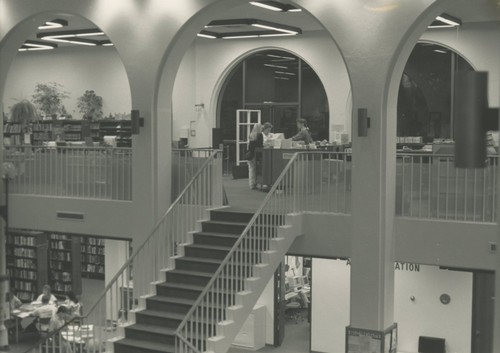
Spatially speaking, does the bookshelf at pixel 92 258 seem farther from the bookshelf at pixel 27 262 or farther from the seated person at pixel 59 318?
the seated person at pixel 59 318

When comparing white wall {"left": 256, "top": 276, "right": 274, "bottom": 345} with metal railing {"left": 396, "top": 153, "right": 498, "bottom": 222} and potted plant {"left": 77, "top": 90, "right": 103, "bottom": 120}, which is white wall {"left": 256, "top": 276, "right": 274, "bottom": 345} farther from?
potted plant {"left": 77, "top": 90, "right": 103, "bottom": 120}

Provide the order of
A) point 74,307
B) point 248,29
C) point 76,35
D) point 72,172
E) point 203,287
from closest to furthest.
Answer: point 203,287 → point 72,172 → point 74,307 → point 76,35 → point 248,29

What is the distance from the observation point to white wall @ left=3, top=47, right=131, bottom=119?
2416 centimetres

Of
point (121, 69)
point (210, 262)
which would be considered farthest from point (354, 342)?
point (121, 69)

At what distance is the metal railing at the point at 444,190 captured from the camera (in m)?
11.9

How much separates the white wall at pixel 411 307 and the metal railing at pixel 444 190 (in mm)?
4286

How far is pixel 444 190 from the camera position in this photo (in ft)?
40.1

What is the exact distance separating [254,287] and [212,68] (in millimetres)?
11851

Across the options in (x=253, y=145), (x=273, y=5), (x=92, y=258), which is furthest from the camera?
(x=92, y=258)

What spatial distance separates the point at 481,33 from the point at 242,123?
290 inches

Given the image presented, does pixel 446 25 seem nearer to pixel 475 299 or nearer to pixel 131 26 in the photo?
pixel 475 299

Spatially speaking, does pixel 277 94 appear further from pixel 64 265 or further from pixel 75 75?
pixel 64 265

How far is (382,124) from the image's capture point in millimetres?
12023

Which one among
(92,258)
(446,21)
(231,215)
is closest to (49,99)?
(92,258)
